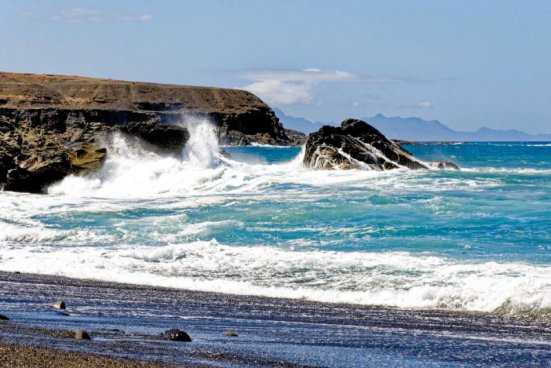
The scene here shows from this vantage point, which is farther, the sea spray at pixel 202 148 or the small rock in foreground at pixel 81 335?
the sea spray at pixel 202 148

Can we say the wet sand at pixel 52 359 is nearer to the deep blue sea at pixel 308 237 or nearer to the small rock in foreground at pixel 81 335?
the small rock in foreground at pixel 81 335

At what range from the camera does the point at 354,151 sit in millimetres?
41438

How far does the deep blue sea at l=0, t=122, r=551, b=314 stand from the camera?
13562mm

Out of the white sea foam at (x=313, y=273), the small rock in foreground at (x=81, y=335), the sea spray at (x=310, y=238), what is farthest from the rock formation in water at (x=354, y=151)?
the small rock in foreground at (x=81, y=335)

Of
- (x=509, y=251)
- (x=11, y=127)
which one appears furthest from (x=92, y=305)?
(x=11, y=127)

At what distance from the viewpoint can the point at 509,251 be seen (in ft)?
54.8

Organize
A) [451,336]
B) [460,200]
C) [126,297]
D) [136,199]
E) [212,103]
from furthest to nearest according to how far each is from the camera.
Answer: [212,103], [136,199], [460,200], [126,297], [451,336]

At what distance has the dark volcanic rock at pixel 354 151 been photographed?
1613 inches

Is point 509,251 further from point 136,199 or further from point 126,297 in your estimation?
point 136,199

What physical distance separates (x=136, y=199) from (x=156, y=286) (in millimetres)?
16663

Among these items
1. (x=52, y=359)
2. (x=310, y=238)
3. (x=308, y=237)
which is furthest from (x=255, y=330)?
(x=308, y=237)

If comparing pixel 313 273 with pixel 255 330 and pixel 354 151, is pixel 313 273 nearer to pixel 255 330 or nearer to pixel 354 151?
pixel 255 330

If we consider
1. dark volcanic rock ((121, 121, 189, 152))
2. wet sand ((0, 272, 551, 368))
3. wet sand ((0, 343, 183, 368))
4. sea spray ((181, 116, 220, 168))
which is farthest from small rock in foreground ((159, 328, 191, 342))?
sea spray ((181, 116, 220, 168))

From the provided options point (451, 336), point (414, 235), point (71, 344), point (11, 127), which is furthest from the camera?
point (11, 127)
